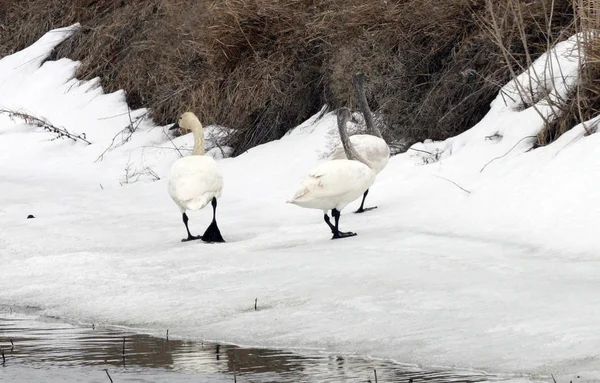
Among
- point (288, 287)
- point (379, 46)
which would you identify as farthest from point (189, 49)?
point (288, 287)

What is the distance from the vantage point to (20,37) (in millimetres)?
23031

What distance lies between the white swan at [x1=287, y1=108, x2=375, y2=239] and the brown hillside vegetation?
2.97 meters

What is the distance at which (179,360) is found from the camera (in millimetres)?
6223

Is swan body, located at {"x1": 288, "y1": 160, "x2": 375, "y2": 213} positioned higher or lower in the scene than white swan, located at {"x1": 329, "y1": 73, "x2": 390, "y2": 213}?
lower

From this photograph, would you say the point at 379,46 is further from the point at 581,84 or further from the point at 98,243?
the point at 98,243

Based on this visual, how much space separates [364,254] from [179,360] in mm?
2896

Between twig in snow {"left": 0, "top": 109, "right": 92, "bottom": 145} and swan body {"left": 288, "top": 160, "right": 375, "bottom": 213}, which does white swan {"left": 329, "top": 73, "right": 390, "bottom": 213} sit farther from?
twig in snow {"left": 0, "top": 109, "right": 92, "bottom": 145}

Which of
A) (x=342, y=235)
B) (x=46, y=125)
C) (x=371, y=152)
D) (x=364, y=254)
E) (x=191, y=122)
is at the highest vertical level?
(x=46, y=125)

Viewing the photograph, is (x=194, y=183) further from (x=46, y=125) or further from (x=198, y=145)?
(x=46, y=125)

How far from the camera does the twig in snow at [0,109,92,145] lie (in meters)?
17.8

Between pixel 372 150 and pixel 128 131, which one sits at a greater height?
pixel 128 131

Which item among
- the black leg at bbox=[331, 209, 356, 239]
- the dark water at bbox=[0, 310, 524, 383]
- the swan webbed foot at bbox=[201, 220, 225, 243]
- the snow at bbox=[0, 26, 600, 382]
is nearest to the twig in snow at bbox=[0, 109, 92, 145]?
the snow at bbox=[0, 26, 600, 382]

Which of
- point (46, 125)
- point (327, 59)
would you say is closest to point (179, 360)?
point (327, 59)

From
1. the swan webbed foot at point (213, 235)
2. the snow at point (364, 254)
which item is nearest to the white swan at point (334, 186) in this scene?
the snow at point (364, 254)
